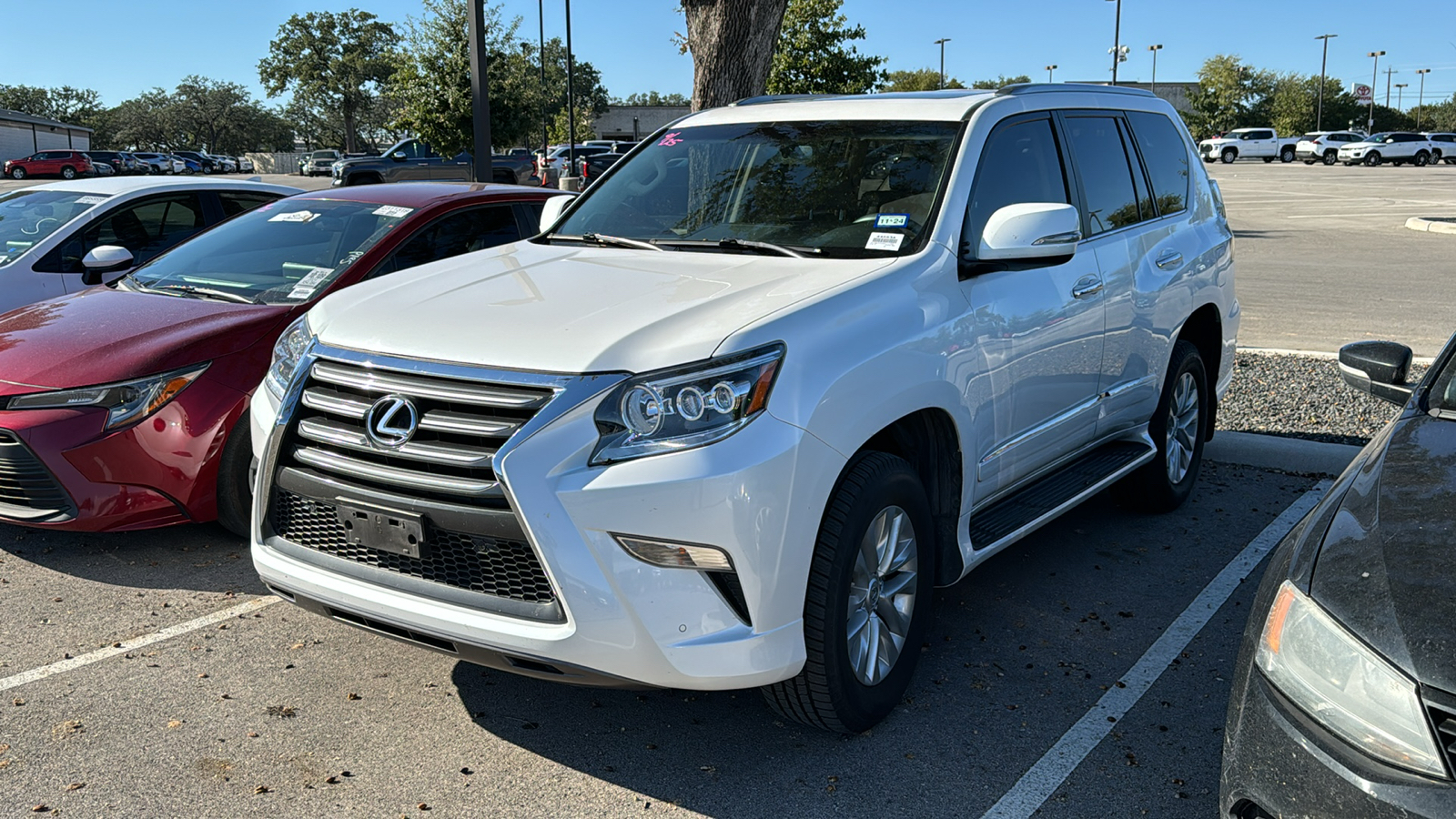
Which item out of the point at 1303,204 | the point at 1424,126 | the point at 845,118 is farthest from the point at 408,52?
the point at 1424,126

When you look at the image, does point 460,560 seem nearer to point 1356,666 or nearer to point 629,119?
point 1356,666

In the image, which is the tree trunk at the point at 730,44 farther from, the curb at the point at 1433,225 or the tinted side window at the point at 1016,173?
the curb at the point at 1433,225

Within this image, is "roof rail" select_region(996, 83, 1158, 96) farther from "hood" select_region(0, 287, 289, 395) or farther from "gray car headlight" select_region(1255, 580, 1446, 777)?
"hood" select_region(0, 287, 289, 395)

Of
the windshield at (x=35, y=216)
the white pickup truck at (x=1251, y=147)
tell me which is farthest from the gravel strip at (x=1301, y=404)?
the white pickup truck at (x=1251, y=147)

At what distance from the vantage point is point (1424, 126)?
104 meters

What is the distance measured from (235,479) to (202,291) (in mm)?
1137

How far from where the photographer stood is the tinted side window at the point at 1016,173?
421cm

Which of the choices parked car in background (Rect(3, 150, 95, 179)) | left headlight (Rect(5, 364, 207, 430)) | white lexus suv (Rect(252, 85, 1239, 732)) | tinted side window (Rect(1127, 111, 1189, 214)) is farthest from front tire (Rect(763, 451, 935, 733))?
parked car in background (Rect(3, 150, 95, 179))

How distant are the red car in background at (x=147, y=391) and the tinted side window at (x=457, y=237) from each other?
6 centimetres

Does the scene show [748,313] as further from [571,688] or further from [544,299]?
[571,688]

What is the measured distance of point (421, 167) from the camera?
104ft

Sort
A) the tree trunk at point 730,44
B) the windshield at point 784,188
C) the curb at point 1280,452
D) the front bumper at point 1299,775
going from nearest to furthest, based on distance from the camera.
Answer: the front bumper at point 1299,775 → the windshield at point 784,188 → the curb at point 1280,452 → the tree trunk at point 730,44

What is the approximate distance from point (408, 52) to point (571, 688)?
97.4 feet

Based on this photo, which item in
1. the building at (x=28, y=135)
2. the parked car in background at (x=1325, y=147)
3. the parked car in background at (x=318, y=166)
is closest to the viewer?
the parked car in background at (x=1325, y=147)
